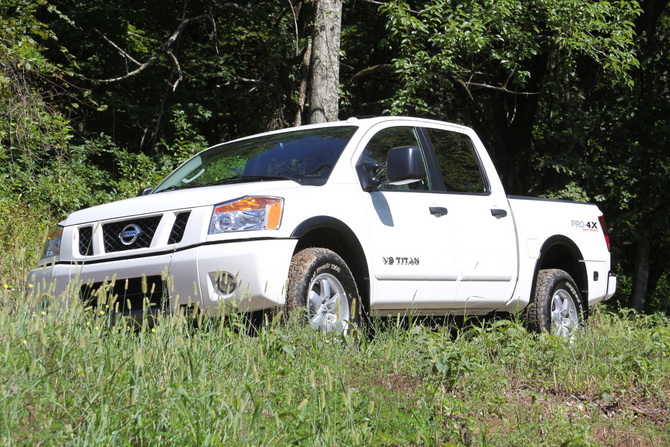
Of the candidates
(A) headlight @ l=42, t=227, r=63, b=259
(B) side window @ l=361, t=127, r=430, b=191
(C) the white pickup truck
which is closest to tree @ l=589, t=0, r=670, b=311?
(C) the white pickup truck

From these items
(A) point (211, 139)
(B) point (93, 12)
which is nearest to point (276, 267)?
(B) point (93, 12)

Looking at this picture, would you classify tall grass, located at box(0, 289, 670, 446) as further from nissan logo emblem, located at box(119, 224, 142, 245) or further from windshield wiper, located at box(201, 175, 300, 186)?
windshield wiper, located at box(201, 175, 300, 186)

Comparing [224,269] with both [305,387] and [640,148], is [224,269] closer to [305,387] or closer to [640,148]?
[305,387]

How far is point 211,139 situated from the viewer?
65.7ft

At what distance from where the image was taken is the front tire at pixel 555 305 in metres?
7.04

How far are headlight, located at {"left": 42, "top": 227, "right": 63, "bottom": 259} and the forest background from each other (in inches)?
211

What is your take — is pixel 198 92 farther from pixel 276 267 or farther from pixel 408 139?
pixel 276 267

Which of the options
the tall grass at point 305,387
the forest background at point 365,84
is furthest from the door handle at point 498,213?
the forest background at point 365,84

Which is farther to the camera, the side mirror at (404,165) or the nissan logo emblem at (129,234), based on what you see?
the side mirror at (404,165)

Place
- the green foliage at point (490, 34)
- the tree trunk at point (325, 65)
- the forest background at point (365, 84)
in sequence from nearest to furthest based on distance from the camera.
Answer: the tree trunk at point (325, 65) < the forest background at point (365, 84) < the green foliage at point (490, 34)

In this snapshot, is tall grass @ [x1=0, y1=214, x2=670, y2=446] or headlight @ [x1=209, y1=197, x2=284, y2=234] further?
headlight @ [x1=209, y1=197, x2=284, y2=234]

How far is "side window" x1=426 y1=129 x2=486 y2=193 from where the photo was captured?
6.75 meters

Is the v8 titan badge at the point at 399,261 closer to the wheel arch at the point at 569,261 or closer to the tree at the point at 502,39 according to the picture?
the wheel arch at the point at 569,261

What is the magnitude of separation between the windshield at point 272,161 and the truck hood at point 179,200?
309 millimetres
